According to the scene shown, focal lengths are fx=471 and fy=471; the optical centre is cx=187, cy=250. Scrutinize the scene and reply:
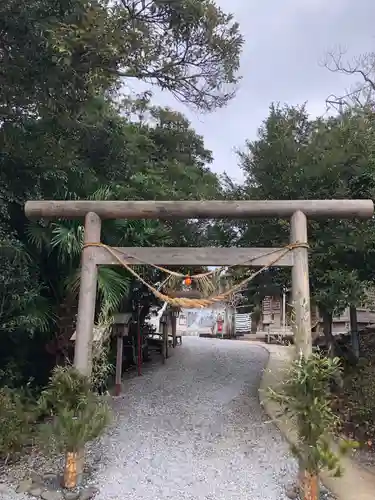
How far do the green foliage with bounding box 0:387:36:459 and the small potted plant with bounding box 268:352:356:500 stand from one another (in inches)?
100.0

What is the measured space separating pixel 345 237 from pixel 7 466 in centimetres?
491

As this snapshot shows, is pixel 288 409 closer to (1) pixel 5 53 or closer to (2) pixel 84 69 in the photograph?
(2) pixel 84 69

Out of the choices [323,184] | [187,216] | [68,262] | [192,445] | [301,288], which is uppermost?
[323,184]

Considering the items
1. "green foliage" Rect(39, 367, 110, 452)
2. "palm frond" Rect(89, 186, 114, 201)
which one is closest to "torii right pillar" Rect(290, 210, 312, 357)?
"green foliage" Rect(39, 367, 110, 452)

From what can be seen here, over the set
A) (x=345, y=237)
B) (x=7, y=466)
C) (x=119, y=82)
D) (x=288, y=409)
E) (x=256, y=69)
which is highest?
(x=256, y=69)

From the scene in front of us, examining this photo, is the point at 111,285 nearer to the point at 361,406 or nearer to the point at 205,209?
the point at 205,209

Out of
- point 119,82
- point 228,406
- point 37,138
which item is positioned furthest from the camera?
point 228,406

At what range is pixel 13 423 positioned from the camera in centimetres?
457

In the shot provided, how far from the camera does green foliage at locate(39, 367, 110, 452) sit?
3945 millimetres

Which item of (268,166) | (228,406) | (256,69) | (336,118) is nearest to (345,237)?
(268,166)

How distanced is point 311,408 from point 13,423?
285 cm

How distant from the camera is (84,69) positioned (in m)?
4.86

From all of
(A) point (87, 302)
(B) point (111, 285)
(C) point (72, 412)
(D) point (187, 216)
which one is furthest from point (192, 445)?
(D) point (187, 216)

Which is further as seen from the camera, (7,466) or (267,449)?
(267,449)
